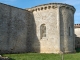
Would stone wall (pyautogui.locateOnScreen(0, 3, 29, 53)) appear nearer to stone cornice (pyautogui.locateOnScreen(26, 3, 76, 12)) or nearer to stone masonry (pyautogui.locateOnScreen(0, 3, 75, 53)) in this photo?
stone masonry (pyautogui.locateOnScreen(0, 3, 75, 53))

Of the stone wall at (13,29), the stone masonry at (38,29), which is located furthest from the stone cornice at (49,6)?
the stone wall at (13,29)

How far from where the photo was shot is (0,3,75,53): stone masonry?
21156mm

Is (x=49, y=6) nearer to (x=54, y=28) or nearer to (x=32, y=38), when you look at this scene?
(x=54, y=28)

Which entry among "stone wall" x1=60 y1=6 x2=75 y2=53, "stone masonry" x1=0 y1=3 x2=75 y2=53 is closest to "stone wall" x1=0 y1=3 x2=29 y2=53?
"stone masonry" x1=0 y1=3 x2=75 y2=53

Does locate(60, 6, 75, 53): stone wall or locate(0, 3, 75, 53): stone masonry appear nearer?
locate(0, 3, 75, 53): stone masonry

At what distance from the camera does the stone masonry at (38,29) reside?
69.4 feet

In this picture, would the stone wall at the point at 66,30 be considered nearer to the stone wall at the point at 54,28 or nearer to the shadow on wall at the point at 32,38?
the stone wall at the point at 54,28

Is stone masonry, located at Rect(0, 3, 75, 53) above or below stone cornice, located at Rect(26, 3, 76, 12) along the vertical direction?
below

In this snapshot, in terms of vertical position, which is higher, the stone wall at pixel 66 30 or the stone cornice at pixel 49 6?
the stone cornice at pixel 49 6

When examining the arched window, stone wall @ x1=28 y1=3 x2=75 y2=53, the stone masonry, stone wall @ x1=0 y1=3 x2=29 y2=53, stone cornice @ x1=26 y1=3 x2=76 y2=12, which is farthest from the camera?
the arched window

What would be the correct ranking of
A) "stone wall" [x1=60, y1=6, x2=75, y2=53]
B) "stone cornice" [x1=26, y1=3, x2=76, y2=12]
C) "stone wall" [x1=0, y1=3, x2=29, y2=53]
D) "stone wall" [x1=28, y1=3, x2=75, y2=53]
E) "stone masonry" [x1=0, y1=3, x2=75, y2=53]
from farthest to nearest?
1. "stone cornice" [x1=26, y1=3, x2=76, y2=12]
2. "stone wall" [x1=60, y1=6, x2=75, y2=53]
3. "stone wall" [x1=28, y1=3, x2=75, y2=53]
4. "stone masonry" [x1=0, y1=3, x2=75, y2=53]
5. "stone wall" [x1=0, y1=3, x2=29, y2=53]

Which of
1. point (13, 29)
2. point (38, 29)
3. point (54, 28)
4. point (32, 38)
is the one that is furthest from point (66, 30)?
point (13, 29)

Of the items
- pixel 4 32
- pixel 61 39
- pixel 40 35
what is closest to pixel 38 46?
pixel 40 35

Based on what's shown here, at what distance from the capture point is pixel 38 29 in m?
23.3
